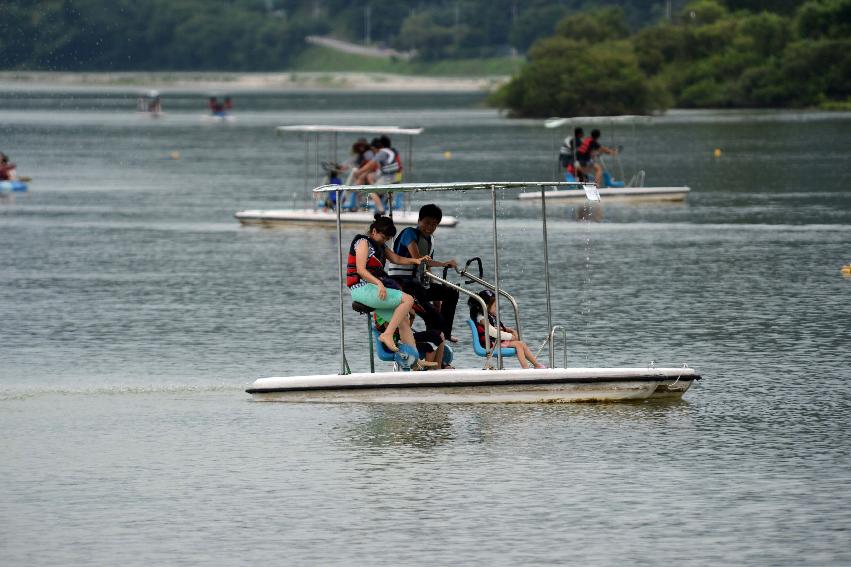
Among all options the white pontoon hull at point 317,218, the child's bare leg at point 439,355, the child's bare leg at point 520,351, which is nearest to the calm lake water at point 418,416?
the white pontoon hull at point 317,218

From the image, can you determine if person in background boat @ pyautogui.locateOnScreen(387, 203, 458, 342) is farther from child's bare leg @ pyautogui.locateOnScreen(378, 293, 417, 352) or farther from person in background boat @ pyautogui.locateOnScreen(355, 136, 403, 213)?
person in background boat @ pyautogui.locateOnScreen(355, 136, 403, 213)

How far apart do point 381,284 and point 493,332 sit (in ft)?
3.98

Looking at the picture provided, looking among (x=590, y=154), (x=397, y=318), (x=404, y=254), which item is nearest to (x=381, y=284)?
(x=397, y=318)

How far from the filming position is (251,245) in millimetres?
→ 33562

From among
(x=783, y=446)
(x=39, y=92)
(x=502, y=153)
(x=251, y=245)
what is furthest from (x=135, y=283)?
(x=39, y=92)

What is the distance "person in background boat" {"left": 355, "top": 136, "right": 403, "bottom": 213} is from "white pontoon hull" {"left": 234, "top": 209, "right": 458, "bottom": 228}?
2.43 feet

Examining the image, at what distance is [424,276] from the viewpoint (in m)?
17.0

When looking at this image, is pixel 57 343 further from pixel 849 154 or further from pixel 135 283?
pixel 849 154

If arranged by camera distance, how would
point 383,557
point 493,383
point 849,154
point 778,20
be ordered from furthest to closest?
point 778,20 → point 849,154 → point 493,383 → point 383,557

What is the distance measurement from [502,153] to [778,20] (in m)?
62.1

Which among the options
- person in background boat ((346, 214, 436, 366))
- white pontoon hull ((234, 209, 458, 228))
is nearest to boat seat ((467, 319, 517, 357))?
person in background boat ((346, 214, 436, 366))

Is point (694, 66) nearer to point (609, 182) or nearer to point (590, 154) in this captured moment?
point (609, 182)

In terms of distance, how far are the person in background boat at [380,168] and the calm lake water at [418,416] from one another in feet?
4.88

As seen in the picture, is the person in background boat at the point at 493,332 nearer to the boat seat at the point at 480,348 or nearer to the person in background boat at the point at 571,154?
the boat seat at the point at 480,348
